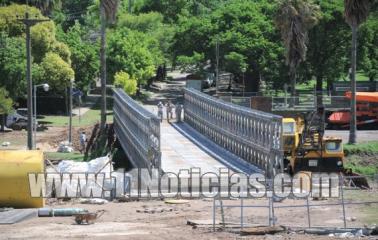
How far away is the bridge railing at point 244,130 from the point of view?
32.8 meters

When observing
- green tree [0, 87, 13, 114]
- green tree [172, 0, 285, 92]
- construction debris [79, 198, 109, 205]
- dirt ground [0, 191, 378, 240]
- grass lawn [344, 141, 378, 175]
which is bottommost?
grass lawn [344, 141, 378, 175]

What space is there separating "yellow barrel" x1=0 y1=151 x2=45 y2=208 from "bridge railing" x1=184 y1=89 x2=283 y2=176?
28.7 feet

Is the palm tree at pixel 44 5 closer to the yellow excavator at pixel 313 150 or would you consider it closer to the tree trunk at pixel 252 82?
the tree trunk at pixel 252 82

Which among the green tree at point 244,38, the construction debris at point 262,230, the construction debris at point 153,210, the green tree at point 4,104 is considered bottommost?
the construction debris at point 153,210

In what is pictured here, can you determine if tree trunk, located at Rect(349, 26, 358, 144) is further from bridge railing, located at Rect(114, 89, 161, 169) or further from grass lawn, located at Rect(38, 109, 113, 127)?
grass lawn, located at Rect(38, 109, 113, 127)

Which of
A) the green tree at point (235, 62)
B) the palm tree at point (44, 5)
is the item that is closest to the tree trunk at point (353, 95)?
the green tree at point (235, 62)

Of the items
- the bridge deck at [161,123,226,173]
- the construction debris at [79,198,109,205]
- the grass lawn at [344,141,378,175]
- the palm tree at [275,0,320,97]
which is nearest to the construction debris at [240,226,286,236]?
the construction debris at [79,198,109,205]

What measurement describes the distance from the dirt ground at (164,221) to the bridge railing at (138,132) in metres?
4.11

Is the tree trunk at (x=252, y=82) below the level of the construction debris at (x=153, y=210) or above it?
above

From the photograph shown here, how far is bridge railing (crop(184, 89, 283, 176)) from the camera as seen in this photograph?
32781 millimetres

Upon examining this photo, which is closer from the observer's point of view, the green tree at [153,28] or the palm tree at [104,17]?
the palm tree at [104,17]

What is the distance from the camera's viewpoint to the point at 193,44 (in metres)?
90.8

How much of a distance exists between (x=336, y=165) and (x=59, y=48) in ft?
142

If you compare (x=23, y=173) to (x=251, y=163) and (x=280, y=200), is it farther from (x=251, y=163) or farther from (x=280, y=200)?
(x=251, y=163)
